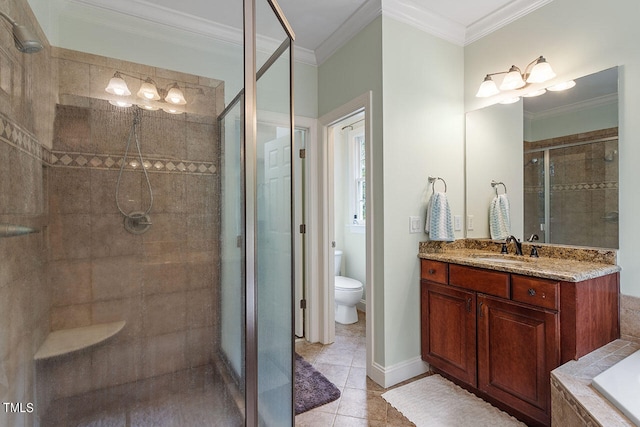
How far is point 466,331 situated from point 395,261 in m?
0.62

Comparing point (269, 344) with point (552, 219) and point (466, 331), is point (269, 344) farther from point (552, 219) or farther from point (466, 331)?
point (552, 219)

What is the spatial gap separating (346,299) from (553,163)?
2.12m

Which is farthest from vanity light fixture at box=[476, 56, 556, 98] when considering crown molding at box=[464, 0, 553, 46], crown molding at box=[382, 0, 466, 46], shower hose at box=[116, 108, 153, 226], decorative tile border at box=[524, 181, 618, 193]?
shower hose at box=[116, 108, 153, 226]

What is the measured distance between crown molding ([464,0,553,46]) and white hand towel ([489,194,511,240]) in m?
1.29

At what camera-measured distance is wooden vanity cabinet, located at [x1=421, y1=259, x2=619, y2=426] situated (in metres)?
1.47

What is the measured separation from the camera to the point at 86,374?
126 cm

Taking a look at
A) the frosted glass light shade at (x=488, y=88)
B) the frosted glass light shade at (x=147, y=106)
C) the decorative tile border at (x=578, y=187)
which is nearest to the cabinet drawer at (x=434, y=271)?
the decorative tile border at (x=578, y=187)

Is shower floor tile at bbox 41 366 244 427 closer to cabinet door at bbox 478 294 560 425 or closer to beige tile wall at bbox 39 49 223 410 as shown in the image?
beige tile wall at bbox 39 49 223 410

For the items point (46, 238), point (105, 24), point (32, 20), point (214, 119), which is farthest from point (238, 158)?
point (105, 24)

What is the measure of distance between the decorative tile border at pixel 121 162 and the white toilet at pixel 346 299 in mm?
2089

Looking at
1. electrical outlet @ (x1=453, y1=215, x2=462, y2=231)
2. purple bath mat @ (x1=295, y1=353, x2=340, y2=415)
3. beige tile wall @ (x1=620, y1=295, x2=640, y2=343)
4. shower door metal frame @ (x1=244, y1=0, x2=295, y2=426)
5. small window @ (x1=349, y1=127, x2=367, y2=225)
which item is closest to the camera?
shower door metal frame @ (x1=244, y1=0, x2=295, y2=426)

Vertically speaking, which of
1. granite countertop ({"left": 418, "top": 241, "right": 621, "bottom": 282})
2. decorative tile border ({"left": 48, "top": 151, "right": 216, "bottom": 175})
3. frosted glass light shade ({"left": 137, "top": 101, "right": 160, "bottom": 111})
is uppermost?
frosted glass light shade ({"left": 137, "top": 101, "right": 160, "bottom": 111})

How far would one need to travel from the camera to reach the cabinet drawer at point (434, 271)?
2039mm

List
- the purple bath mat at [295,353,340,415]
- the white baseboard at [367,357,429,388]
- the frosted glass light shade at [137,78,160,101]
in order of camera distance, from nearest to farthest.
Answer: the frosted glass light shade at [137,78,160,101] → the purple bath mat at [295,353,340,415] → the white baseboard at [367,357,429,388]
